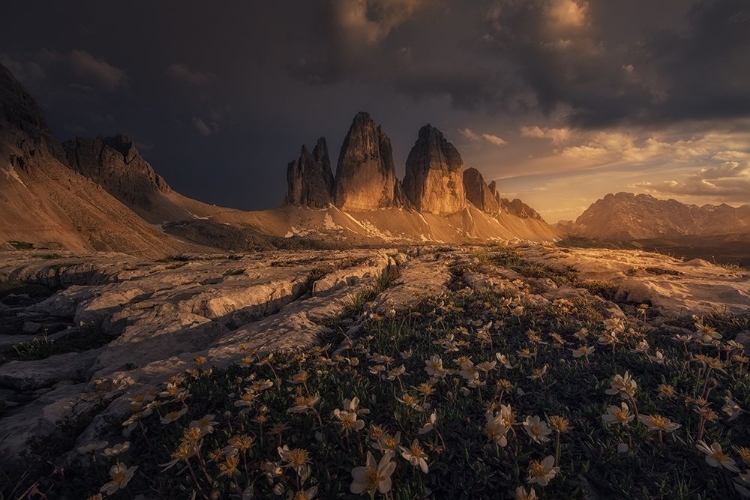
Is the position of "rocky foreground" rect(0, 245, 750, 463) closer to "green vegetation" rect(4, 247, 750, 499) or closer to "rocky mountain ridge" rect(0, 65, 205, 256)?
"green vegetation" rect(4, 247, 750, 499)

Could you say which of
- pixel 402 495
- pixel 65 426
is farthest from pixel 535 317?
pixel 65 426

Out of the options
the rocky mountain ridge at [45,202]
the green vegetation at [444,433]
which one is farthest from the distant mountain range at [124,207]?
the green vegetation at [444,433]

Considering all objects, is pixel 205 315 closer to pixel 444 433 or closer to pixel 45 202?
Result: pixel 444 433

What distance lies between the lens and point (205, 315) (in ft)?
30.6

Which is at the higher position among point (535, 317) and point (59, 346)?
point (535, 317)

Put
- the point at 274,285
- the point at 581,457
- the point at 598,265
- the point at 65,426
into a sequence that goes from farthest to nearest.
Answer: the point at 598,265, the point at 274,285, the point at 65,426, the point at 581,457

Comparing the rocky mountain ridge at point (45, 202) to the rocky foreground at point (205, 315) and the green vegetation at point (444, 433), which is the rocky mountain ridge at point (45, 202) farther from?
the green vegetation at point (444, 433)

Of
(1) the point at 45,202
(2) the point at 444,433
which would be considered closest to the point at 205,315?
(2) the point at 444,433

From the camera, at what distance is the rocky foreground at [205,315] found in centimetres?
495

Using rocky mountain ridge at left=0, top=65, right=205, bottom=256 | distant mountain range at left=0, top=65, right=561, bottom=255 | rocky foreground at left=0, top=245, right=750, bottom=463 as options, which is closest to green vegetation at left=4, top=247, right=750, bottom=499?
rocky foreground at left=0, top=245, right=750, bottom=463

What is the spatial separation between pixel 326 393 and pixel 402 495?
1834 millimetres

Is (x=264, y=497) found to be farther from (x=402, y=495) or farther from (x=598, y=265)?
(x=598, y=265)

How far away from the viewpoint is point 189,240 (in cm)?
12006

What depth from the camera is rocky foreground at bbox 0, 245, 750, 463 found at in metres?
4.95
